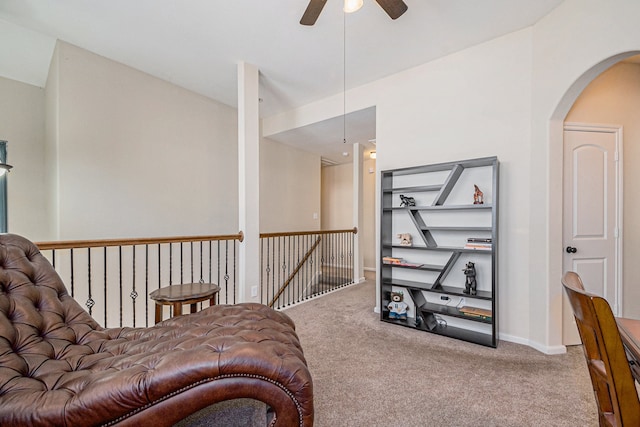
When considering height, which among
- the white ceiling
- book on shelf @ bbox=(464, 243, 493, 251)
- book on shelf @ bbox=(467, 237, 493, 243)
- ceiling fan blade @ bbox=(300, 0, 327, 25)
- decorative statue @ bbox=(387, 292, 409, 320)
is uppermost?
the white ceiling

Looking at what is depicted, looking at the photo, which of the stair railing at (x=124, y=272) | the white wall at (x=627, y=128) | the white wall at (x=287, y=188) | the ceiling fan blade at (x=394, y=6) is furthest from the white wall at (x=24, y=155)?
the white wall at (x=627, y=128)

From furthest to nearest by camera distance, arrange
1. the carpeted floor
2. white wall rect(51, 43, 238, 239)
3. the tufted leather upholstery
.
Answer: white wall rect(51, 43, 238, 239)
the carpeted floor
the tufted leather upholstery

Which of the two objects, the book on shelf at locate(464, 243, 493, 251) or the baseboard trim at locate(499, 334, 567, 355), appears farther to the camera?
the book on shelf at locate(464, 243, 493, 251)

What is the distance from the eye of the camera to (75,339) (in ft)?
4.53

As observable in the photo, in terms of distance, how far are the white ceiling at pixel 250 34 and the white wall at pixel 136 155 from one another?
273mm

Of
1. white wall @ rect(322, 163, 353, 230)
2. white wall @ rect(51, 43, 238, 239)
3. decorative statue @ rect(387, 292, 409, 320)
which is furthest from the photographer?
white wall @ rect(322, 163, 353, 230)

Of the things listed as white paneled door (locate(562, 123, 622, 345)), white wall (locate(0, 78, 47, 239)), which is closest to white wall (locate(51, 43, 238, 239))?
white wall (locate(0, 78, 47, 239))

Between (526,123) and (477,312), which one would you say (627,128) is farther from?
(477,312)

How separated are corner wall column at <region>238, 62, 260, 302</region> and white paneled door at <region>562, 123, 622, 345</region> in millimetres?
2974

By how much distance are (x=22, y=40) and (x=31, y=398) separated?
11.7 ft

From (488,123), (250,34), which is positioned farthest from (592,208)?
(250,34)

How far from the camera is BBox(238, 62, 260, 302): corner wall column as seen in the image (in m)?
3.04

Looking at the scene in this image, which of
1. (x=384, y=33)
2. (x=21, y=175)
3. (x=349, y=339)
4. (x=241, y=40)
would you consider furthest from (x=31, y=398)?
(x=21, y=175)

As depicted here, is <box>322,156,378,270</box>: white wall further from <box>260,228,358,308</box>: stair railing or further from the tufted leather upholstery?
the tufted leather upholstery
